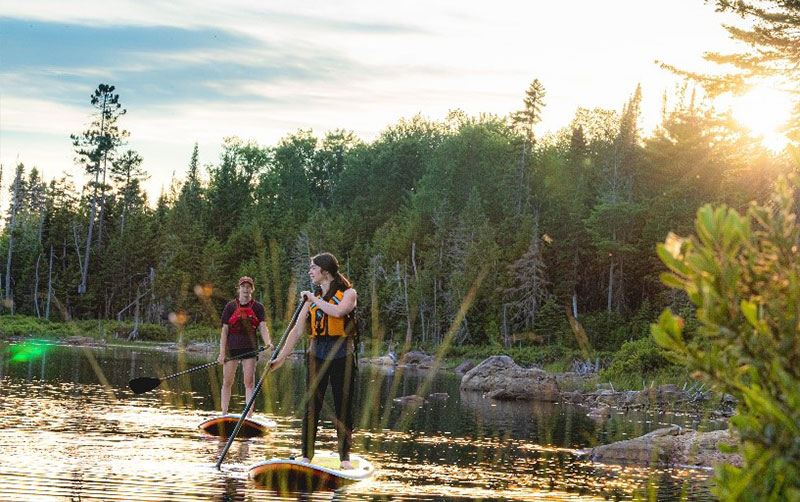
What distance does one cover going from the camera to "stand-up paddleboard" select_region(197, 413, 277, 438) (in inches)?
634

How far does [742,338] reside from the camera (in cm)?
397

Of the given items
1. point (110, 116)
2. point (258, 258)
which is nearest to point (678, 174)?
point (258, 258)

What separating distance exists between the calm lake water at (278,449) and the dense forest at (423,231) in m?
26.2

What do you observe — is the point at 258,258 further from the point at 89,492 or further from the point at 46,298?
the point at 89,492

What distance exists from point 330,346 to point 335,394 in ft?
1.84

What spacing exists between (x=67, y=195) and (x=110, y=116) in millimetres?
11616

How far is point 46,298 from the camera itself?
8844cm

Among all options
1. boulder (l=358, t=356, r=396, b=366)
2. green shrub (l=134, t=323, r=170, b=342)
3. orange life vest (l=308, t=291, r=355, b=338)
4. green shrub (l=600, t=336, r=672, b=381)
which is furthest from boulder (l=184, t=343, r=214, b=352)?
orange life vest (l=308, t=291, r=355, b=338)

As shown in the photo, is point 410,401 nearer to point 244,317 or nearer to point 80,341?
point 244,317

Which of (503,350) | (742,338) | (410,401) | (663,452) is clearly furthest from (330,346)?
(503,350)

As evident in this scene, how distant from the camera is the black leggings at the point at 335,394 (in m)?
12.4

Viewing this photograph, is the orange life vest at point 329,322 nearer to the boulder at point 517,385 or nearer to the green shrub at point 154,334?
the boulder at point 517,385

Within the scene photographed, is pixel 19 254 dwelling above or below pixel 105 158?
below

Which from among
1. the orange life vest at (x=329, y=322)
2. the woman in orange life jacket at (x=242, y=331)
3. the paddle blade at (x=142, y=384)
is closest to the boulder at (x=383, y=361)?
the woman in orange life jacket at (x=242, y=331)
